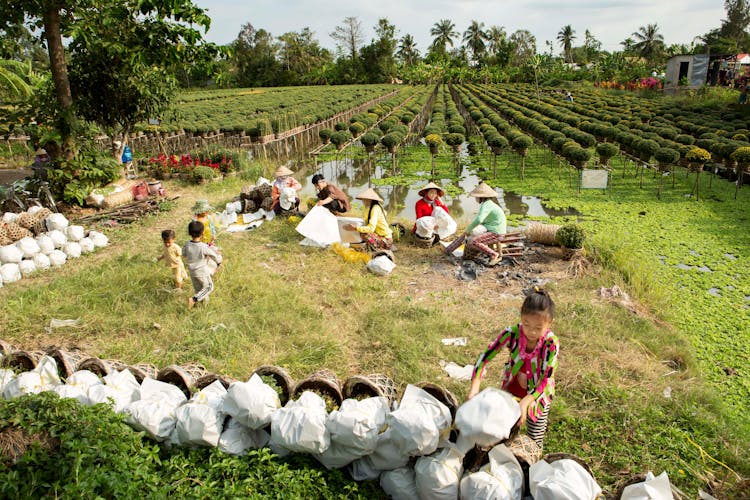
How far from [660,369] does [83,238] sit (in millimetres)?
7952

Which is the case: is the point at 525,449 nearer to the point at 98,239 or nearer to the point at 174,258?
the point at 174,258

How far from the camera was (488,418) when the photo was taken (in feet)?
8.21

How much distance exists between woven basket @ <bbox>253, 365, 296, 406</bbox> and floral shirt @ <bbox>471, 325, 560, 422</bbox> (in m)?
1.47

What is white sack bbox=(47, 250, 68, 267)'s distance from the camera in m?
6.65

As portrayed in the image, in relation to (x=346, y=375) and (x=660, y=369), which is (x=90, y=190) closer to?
(x=346, y=375)

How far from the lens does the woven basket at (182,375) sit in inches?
141

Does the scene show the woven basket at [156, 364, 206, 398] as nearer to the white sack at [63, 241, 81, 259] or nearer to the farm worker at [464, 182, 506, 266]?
the farm worker at [464, 182, 506, 266]

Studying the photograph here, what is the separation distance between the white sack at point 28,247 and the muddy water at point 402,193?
5451 mm

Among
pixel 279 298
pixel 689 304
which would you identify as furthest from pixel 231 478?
pixel 689 304

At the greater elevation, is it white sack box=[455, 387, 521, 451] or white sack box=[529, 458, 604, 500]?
white sack box=[455, 387, 521, 451]

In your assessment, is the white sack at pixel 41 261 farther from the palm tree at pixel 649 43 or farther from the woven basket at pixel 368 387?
the palm tree at pixel 649 43

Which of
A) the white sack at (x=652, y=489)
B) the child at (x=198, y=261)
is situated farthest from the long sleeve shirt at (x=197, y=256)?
the white sack at (x=652, y=489)

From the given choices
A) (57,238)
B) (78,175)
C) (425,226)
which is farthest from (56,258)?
(425,226)

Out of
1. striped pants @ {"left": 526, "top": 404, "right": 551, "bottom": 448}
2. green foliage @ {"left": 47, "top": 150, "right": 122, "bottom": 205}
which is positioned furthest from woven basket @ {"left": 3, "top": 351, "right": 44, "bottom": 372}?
green foliage @ {"left": 47, "top": 150, "right": 122, "bottom": 205}
